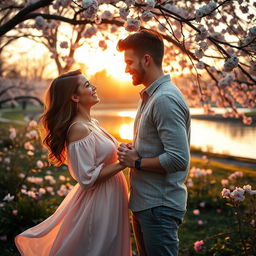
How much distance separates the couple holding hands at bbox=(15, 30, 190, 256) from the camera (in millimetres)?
1963

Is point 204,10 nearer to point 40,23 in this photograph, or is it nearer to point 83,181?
point 83,181

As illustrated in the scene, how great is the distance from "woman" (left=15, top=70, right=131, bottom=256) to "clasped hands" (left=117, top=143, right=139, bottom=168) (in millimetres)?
139

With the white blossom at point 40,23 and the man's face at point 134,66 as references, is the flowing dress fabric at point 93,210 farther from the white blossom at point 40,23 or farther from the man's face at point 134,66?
the white blossom at point 40,23

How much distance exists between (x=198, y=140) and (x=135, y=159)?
1040 cm

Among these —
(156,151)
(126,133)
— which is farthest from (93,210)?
(126,133)

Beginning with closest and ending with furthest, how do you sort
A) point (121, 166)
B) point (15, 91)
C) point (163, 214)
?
1. point (163, 214)
2. point (121, 166)
3. point (15, 91)

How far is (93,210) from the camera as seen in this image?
2.37m

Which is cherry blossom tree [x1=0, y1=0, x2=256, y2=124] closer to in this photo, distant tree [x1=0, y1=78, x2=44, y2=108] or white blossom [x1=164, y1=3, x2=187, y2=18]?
white blossom [x1=164, y1=3, x2=187, y2=18]

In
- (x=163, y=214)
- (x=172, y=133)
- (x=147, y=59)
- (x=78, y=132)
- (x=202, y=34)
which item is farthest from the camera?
(x=202, y=34)

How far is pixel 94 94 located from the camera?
8.36 ft

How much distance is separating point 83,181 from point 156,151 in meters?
0.58

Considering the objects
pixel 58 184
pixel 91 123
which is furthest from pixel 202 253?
pixel 58 184

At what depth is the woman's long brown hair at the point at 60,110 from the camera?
2.42 m

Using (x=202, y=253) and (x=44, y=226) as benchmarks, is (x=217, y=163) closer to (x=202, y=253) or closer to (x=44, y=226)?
(x=202, y=253)
